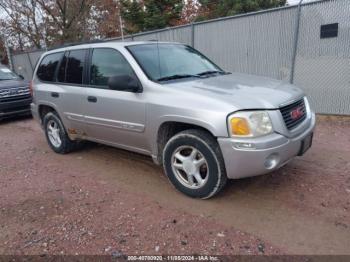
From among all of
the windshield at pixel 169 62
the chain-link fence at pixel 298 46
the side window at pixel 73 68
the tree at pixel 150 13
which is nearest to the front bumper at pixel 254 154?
the windshield at pixel 169 62

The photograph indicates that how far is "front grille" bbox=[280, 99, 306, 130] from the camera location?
11.6 feet

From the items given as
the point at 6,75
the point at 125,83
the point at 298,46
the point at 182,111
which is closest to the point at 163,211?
the point at 182,111

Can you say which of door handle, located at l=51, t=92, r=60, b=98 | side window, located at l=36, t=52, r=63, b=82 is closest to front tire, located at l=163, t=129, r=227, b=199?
door handle, located at l=51, t=92, r=60, b=98

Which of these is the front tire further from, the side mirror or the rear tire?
the rear tire

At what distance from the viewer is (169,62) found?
446cm

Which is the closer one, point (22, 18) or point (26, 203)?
point (26, 203)

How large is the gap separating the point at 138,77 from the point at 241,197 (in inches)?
74.0

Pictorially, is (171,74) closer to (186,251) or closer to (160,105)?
(160,105)

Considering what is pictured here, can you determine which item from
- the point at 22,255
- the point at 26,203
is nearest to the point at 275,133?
the point at 22,255

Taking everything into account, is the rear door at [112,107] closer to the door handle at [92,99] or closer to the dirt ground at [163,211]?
the door handle at [92,99]

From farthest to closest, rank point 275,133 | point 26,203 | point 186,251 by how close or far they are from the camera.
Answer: point 26,203
point 275,133
point 186,251

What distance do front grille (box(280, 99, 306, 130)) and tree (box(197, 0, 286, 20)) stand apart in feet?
57.9

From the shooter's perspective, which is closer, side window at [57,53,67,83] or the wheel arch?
the wheel arch

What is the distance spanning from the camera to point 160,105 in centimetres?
381
